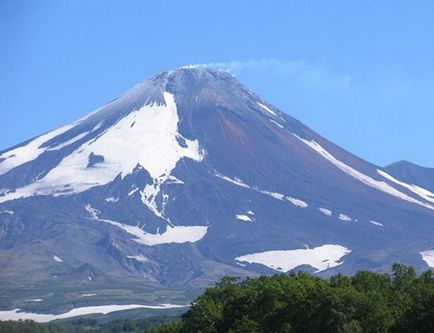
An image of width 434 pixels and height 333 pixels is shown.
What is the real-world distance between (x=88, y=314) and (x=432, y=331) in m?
139

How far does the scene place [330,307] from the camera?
6319cm

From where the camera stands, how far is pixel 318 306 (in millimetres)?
63844

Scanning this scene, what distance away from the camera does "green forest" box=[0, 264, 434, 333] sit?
61.8 meters

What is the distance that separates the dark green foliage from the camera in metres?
61.8

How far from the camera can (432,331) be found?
2282 inches

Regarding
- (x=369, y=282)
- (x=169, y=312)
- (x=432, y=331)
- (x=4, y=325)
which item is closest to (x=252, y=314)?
(x=369, y=282)

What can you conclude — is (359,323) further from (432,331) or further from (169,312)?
(169,312)

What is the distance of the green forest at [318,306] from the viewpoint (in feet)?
203

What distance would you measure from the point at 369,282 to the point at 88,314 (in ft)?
400

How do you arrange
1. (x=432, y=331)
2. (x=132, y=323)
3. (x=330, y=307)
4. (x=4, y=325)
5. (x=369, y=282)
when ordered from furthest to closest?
(x=132, y=323) < (x=4, y=325) < (x=369, y=282) < (x=330, y=307) < (x=432, y=331)

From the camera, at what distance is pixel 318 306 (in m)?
63.8

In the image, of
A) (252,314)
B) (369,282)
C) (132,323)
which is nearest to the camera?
(252,314)

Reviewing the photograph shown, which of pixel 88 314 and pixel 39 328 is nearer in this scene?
pixel 39 328

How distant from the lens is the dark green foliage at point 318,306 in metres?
61.8
